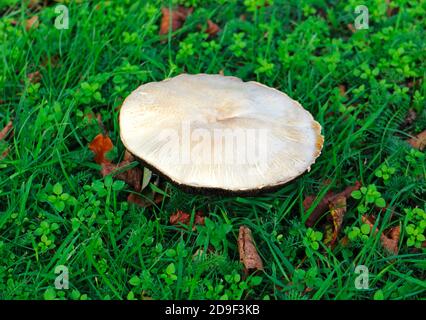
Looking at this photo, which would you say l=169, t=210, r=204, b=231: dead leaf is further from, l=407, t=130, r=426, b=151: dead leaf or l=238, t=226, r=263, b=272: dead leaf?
l=407, t=130, r=426, b=151: dead leaf

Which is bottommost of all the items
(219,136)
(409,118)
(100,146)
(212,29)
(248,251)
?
(248,251)

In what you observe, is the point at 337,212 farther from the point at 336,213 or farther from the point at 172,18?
the point at 172,18

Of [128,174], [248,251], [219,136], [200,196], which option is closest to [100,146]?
[128,174]

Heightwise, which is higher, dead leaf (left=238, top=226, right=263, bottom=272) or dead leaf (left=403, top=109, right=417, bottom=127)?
dead leaf (left=403, top=109, right=417, bottom=127)

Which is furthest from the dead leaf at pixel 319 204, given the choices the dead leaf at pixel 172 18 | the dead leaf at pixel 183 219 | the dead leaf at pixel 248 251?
the dead leaf at pixel 172 18

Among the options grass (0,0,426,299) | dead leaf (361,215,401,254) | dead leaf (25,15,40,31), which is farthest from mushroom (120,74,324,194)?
dead leaf (25,15,40,31)
